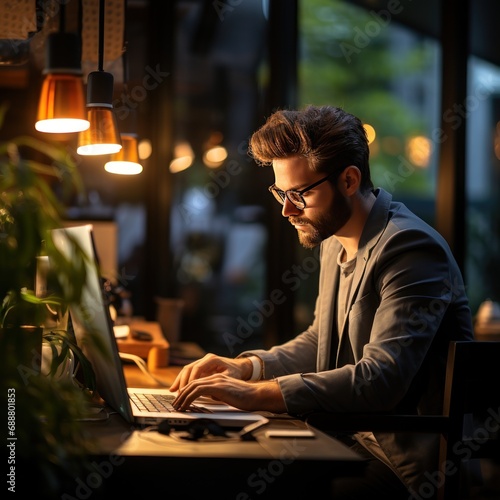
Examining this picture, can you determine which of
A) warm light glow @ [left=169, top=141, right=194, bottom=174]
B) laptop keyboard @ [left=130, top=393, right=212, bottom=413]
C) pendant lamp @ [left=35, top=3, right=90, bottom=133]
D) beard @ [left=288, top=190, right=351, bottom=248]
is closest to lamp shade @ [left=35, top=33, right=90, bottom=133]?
pendant lamp @ [left=35, top=3, right=90, bottom=133]

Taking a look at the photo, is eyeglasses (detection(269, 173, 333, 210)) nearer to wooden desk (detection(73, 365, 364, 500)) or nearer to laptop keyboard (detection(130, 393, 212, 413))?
laptop keyboard (detection(130, 393, 212, 413))

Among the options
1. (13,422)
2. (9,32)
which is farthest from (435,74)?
(13,422)

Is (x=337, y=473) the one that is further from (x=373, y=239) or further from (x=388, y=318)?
(x=373, y=239)

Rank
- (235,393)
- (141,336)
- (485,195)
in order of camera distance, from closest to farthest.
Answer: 1. (235,393)
2. (141,336)
3. (485,195)

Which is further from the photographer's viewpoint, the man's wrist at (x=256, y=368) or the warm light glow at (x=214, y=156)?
the warm light glow at (x=214, y=156)

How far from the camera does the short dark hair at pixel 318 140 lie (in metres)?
2.38

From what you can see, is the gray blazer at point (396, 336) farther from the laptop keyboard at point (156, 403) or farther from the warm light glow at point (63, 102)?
the warm light glow at point (63, 102)

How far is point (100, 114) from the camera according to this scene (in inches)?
100

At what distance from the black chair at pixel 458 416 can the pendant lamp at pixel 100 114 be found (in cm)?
118

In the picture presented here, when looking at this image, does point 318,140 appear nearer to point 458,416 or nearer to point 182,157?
point 458,416

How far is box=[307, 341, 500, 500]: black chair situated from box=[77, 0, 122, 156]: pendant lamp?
1176 millimetres

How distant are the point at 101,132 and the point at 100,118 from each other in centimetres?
4

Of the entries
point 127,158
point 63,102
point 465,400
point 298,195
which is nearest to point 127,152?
point 127,158

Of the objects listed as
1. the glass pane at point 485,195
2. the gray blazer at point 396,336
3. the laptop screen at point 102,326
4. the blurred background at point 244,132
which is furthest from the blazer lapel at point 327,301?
the glass pane at point 485,195
